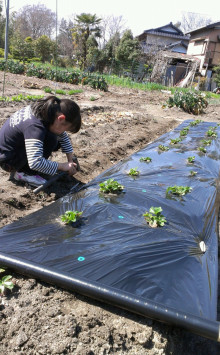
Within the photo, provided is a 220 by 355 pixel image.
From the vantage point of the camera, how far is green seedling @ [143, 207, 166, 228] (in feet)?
8.23

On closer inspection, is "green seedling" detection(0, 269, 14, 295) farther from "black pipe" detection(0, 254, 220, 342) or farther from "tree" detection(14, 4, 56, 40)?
"tree" detection(14, 4, 56, 40)

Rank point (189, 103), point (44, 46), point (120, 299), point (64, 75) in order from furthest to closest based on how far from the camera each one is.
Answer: point (44, 46)
point (64, 75)
point (189, 103)
point (120, 299)

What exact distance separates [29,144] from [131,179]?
1.32 meters

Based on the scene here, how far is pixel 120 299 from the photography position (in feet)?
5.46

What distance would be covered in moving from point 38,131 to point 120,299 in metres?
1.80

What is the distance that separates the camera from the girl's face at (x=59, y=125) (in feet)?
9.17

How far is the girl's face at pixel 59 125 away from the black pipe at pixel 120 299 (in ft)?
4.54

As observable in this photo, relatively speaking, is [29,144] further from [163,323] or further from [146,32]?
[146,32]

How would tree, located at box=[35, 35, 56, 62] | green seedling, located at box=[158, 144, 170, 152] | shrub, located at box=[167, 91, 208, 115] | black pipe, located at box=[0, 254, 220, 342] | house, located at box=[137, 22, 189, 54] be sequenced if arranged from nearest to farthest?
black pipe, located at box=[0, 254, 220, 342]
green seedling, located at box=[158, 144, 170, 152]
shrub, located at box=[167, 91, 208, 115]
tree, located at box=[35, 35, 56, 62]
house, located at box=[137, 22, 189, 54]

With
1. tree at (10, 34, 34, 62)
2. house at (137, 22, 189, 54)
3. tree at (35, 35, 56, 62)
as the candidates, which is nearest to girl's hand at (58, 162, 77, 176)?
tree at (10, 34, 34, 62)

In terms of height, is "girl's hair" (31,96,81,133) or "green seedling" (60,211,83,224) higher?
"girl's hair" (31,96,81,133)

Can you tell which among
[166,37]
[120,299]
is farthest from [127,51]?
[120,299]

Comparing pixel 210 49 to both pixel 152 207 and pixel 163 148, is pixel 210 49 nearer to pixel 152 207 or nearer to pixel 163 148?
pixel 163 148

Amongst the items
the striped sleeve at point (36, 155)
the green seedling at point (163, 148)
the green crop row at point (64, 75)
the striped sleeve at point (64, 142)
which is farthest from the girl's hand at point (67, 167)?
the green crop row at point (64, 75)
